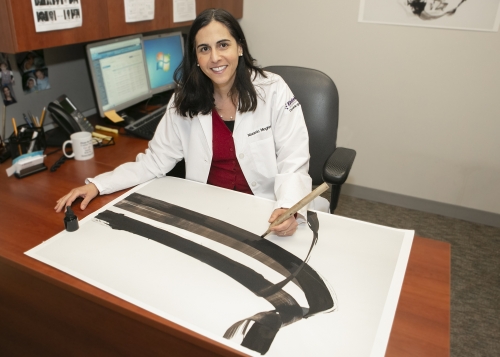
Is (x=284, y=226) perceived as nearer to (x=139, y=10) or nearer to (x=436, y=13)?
(x=139, y=10)

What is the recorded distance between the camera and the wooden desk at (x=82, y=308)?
79 centimetres

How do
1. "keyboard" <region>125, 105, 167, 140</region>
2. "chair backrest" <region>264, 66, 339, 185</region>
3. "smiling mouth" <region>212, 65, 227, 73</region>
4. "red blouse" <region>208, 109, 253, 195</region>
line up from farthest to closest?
"keyboard" <region>125, 105, 167, 140</region>
"chair backrest" <region>264, 66, 339, 185</region>
"red blouse" <region>208, 109, 253, 195</region>
"smiling mouth" <region>212, 65, 227, 73</region>

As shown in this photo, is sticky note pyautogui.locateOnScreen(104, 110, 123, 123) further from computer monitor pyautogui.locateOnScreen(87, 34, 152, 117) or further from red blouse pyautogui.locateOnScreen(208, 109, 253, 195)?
red blouse pyautogui.locateOnScreen(208, 109, 253, 195)

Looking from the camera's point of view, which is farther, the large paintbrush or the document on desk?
the large paintbrush

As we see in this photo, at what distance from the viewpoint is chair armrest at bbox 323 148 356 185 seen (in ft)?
4.40

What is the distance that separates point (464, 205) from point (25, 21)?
2.32m

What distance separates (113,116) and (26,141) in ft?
1.34

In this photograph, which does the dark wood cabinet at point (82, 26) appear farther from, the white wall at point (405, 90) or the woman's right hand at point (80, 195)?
the white wall at point (405, 90)

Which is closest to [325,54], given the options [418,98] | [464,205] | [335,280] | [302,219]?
[418,98]

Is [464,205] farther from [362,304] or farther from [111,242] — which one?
[111,242]

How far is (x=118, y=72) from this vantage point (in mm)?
1831

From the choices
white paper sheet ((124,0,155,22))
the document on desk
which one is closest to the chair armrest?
the document on desk

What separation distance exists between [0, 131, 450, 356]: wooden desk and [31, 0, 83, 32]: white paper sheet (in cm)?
48

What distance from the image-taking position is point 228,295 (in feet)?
2.81
